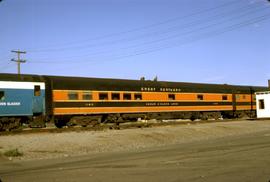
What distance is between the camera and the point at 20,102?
88.4ft

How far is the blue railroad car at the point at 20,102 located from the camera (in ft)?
86.6

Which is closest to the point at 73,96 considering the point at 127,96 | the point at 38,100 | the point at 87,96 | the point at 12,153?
the point at 87,96

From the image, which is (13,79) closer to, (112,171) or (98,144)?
(98,144)

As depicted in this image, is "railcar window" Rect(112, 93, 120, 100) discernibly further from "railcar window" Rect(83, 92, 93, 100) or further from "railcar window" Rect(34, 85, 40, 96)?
"railcar window" Rect(34, 85, 40, 96)

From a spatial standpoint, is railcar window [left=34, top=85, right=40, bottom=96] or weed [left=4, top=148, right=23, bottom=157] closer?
weed [left=4, top=148, right=23, bottom=157]

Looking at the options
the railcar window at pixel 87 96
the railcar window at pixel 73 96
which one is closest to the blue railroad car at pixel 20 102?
the railcar window at pixel 73 96

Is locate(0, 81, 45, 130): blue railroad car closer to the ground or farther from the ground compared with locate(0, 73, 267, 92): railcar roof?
closer to the ground

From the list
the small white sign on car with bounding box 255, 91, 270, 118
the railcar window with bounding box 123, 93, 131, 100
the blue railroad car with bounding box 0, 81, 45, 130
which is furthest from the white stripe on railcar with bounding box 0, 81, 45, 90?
the small white sign on car with bounding box 255, 91, 270, 118

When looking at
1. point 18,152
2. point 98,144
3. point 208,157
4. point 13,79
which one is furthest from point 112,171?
point 13,79

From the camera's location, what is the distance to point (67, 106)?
95.2 ft

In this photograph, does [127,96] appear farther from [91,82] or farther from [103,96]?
[91,82]

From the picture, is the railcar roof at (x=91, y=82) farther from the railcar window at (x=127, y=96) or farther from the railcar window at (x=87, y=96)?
the railcar window at (x=127, y=96)

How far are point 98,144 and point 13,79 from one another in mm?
9791

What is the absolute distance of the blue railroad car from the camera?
26.4 m
